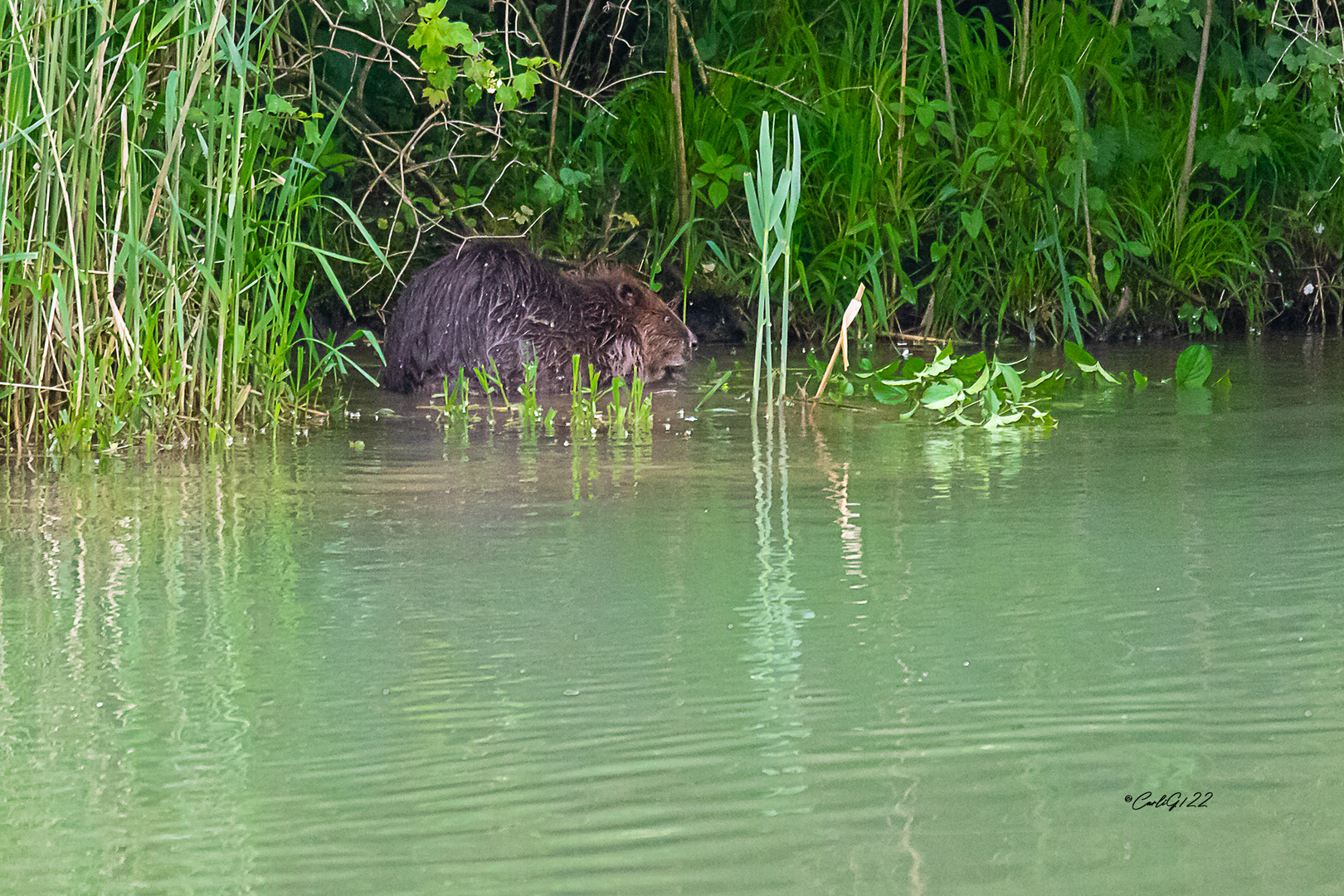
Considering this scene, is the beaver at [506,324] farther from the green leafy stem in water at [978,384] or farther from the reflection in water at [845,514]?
the reflection in water at [845,514]

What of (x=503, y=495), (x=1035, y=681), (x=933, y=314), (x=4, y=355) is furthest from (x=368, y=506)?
(x=933, y=314)

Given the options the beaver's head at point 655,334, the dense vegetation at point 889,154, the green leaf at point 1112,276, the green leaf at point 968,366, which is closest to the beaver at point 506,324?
the beaver's head at point 655,334

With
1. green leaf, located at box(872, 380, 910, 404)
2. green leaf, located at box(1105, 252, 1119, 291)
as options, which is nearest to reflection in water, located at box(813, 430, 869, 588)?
green leaf, located at box(872, 380, 910, 404)

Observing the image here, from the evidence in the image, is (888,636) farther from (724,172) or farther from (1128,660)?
(724,172)

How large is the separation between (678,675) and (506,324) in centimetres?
263

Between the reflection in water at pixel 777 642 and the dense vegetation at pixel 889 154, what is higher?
the dense vegetation at pixel 889 154

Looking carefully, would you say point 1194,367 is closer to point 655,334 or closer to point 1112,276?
point 1112,276

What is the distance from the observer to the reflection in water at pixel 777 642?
162 cm

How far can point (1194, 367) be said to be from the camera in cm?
427

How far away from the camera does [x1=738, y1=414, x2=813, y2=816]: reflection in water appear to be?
63.7 inches

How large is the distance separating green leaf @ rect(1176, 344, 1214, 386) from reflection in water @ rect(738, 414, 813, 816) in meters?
1.60

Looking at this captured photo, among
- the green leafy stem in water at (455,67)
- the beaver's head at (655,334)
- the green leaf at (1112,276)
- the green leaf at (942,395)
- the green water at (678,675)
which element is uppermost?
the green leafy stem in water at (455,67)

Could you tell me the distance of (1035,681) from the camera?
6.01 ft

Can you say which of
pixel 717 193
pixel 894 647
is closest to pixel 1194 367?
pixel 717 193
